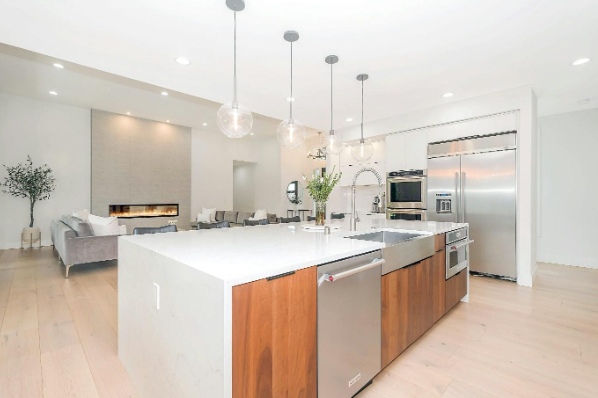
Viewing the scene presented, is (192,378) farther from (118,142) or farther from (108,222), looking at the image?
(118,142)

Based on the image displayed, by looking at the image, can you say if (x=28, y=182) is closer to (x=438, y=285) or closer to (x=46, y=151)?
(x=46, y=151)

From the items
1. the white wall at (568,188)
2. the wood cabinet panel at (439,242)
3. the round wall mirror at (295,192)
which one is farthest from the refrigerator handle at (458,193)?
the round wall mirror at (295,192)

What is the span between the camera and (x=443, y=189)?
4531 millimetres

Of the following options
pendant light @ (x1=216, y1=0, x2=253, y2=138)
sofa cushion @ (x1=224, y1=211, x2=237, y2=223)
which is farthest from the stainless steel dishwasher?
sofa cushion @ (x1=224, y1=211, x2=237, y2=223)

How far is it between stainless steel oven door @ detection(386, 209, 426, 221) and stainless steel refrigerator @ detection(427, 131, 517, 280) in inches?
8.6

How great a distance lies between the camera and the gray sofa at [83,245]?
399cm

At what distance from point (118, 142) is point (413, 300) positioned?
7.95 metres

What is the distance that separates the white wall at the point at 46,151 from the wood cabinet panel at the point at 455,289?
793 cm

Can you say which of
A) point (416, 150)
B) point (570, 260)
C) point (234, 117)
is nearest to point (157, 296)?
point (234, 117)

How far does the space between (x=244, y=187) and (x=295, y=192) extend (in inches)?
89.1

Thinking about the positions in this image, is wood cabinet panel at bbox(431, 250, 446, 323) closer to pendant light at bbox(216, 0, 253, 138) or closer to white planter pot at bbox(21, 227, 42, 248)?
pendant light at bbox(216, 0, 253, 138)

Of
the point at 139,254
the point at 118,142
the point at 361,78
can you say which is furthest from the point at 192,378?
the point at 118,142

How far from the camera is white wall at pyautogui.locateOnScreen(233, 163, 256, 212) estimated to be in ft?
34.9

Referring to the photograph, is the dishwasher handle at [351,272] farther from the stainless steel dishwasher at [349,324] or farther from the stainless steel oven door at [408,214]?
the stainless steel oven door at [408,214]
